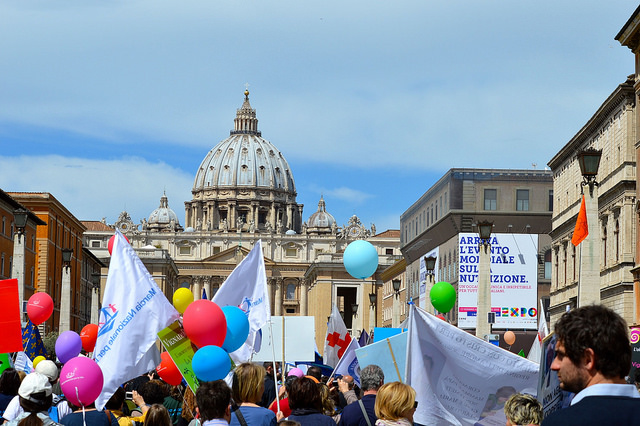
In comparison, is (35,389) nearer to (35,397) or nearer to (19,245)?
(35,397)

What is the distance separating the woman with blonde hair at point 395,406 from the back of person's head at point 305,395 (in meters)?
1.17

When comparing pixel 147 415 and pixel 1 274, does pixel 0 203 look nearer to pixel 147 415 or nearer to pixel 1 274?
pixel 1 274

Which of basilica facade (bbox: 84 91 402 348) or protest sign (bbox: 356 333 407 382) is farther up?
basilica facade (bbox: 84 91 402 348)

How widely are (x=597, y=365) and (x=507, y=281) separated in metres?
51.7

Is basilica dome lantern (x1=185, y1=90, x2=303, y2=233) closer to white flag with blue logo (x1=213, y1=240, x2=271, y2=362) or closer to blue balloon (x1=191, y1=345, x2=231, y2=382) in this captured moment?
white flag with blue logo (x1=213, y1=240, x2=271, y2=362)

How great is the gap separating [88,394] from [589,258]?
10492 mm

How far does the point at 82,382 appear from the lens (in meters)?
8.47

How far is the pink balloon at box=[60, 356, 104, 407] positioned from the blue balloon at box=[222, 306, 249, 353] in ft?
6.20

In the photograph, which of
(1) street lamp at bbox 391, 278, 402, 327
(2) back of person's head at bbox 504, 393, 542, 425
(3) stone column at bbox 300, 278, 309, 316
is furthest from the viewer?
(3) stone column at bbox 300, 278, 309, 316

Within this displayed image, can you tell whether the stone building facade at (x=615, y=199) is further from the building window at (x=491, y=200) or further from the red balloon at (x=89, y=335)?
the red balloon at (x=89, y=335)

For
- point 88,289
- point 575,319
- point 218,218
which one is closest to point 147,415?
point 575,319

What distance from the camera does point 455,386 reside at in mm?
8141

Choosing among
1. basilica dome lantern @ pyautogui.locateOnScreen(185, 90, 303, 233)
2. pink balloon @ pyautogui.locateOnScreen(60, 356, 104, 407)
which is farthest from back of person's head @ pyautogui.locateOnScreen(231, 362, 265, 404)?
basilica dome lantern @ pyautogui.locateOnScreen(185, 90, 303, 233)

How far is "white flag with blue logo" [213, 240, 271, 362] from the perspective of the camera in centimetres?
1216
